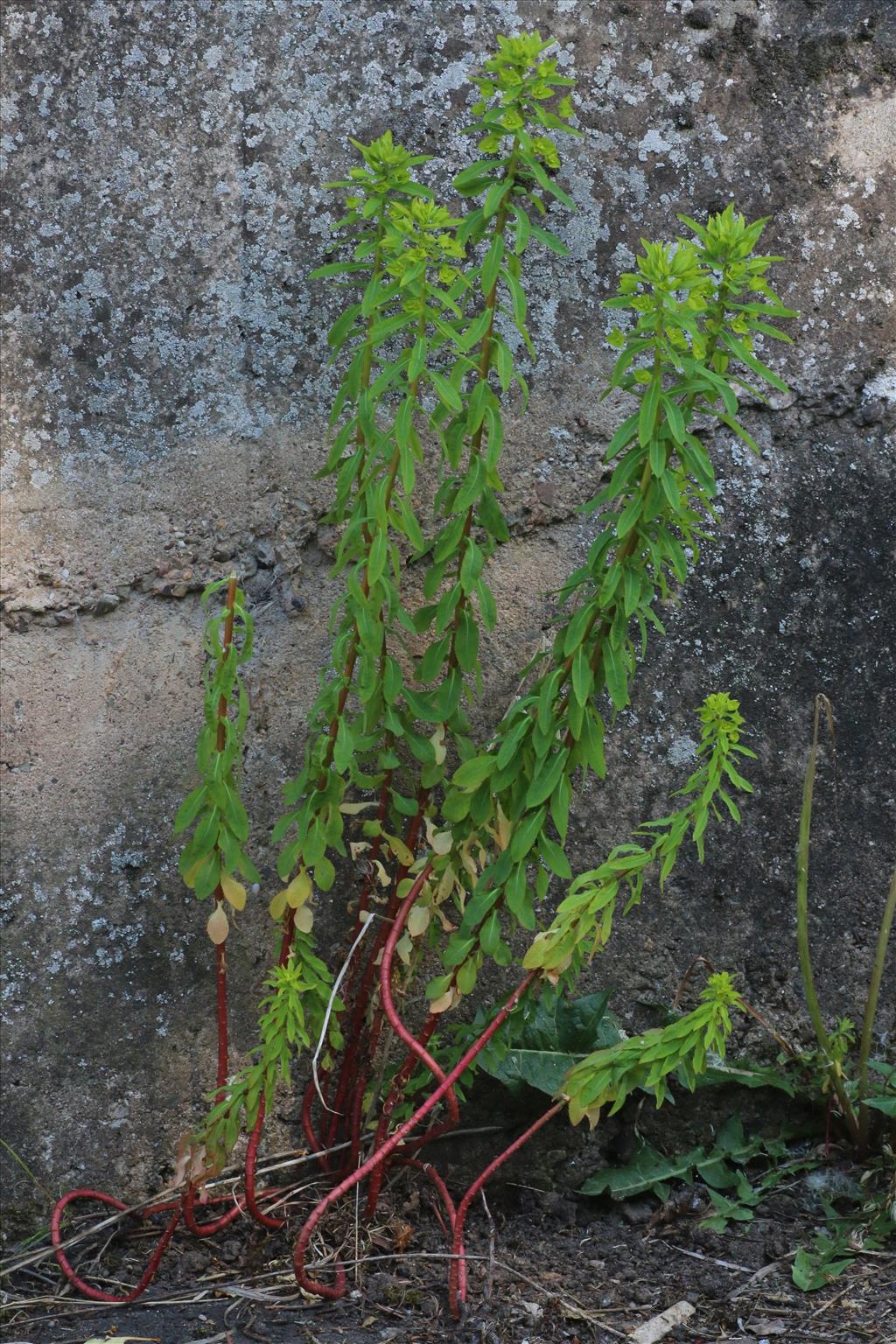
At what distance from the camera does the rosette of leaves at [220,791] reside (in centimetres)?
185

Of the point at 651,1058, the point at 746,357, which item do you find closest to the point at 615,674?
the point at 746,357

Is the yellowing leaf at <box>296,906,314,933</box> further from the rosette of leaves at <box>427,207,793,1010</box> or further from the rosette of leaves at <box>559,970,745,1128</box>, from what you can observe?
the rosette of leaves at <box>559,970,745,1128</box>

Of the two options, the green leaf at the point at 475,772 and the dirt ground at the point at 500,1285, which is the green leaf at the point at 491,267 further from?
the dirt ground at the point at 500,1285

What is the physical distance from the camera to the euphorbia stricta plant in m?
1.69

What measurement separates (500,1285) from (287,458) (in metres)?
1.56

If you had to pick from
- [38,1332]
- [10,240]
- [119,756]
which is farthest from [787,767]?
[10,240]

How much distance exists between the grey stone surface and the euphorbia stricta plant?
7.8 inches

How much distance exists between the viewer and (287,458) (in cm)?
226

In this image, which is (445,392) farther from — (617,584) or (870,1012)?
(870,1012)

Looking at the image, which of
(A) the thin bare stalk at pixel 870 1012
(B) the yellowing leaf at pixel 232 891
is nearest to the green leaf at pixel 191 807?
(B) the yellowing leaf at pixel 232 891

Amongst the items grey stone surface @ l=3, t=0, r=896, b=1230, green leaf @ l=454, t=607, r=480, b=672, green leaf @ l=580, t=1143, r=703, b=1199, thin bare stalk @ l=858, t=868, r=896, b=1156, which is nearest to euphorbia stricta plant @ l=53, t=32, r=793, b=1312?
green leaf @ l=454, t=607, r=480, b=672

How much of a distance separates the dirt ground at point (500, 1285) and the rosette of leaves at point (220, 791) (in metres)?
0.60

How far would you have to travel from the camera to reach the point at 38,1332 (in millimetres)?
1876

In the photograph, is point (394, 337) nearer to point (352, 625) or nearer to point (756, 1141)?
point (352, 625)
